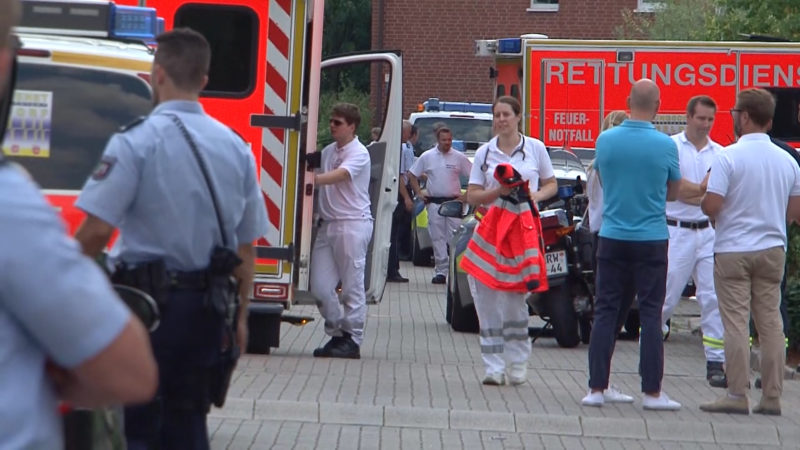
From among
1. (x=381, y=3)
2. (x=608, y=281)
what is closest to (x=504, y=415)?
(x=608, y=281)

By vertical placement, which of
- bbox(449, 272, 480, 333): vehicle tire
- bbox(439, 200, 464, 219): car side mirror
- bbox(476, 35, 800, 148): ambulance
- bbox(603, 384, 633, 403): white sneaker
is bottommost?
bbox(603, 384, 633, 403): white sneaker

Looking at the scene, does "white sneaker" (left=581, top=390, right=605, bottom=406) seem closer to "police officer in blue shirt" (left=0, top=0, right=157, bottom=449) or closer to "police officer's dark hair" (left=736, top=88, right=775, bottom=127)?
"police officer's dark hair" (left=736, top=88, right=775, bottom=127)

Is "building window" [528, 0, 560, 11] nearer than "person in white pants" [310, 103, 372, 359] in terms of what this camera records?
No

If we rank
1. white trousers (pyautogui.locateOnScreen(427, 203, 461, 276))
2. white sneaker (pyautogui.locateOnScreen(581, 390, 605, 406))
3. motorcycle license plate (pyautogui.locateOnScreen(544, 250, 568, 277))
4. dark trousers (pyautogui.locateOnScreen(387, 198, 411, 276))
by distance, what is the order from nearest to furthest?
white sneaker (pyautogui.locateOnScreen(581, 390, 605, 406)) → motorcycle license plate (pyautogui.locateOnScreen(544, 250, 568, 277)) → white trousers (pyautogui.locateOnScreen(427, 203, 461, 276)) → dark trousers (pyautogui.locateOnScreen(387, 198, 411, 276))

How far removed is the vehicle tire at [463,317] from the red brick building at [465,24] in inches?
902

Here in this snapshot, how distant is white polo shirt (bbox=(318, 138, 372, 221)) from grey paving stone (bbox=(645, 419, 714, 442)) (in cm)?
339

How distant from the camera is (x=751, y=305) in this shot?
866 centimetres

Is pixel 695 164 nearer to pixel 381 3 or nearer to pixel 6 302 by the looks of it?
pixel 6 302

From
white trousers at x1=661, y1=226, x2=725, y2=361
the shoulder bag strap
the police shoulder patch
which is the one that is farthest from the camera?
white trousers at x1=661, y1=226, x2=725, y2=361

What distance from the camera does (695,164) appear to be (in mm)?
10445

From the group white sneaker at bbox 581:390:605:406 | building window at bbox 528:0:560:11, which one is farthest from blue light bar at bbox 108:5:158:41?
building window at bbox 528:0:560:11

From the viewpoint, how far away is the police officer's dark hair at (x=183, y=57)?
5035 mm

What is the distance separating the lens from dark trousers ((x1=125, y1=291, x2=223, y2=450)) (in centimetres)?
487

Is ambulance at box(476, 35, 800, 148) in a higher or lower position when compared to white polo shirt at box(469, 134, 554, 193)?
higher
